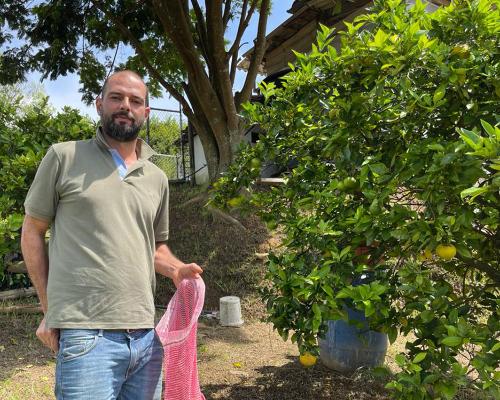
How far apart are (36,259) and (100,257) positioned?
0.31 meters

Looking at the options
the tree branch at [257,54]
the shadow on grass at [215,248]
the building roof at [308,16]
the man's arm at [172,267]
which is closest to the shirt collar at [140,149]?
the man's arm at [172,267]

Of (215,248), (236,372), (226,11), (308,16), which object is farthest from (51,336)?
(308,16)

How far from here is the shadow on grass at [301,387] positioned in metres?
3.85

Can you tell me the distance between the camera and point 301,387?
4.02 m

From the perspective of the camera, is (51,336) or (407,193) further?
(407,193)

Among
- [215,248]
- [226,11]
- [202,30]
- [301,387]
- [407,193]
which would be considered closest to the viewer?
[407,193]

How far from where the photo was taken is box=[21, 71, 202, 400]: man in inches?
76.5

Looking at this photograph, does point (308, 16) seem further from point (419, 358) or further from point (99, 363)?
point (99, 363)

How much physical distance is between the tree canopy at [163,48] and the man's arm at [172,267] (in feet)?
18.0

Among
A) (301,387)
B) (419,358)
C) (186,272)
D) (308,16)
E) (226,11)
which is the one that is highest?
(308,16)

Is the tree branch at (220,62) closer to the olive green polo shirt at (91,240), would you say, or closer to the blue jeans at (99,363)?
the olive green polo shirt at (91,240)

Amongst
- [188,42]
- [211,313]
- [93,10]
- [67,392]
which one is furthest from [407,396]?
[93,10]

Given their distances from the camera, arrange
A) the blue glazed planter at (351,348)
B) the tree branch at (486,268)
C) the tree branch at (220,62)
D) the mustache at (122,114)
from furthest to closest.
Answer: the tree branch at (220,62) → the blue glazed planter at (351,348) → the tree branch at (486,268) → the mustache at (122,114)

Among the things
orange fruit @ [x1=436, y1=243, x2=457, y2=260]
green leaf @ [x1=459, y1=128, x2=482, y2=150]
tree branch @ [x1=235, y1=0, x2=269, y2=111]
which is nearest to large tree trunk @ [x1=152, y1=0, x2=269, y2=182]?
tree branch @ [x1=235, y1=0, x2=269, y2=111]
